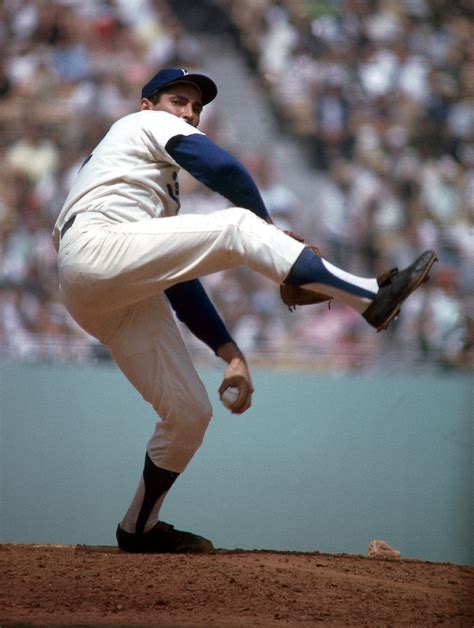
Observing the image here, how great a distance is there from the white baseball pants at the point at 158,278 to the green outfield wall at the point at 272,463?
1.19 metres

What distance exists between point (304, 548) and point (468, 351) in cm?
149

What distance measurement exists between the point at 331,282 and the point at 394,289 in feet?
0.53

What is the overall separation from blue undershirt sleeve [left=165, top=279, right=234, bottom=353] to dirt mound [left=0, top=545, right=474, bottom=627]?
2.26ft

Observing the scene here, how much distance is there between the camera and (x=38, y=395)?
4590mm

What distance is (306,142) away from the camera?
5473mm

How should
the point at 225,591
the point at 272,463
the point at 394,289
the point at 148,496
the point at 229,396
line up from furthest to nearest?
1. the point at 272,463
2. the point at 148,496
3. the point at 229,396
4. the point at 225,591
5. the point at 394,289

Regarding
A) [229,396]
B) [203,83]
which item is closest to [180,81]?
[203,83]

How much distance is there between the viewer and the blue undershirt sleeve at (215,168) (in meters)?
2.46

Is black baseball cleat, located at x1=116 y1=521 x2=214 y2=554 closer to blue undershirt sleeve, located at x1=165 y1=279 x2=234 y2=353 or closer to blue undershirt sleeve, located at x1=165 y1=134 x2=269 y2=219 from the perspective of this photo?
blue undershirt sleeve, located at x1=165 y1=279 x2=234 y2=353

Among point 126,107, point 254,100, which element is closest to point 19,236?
point 126,107

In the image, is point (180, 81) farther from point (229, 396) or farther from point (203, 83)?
point (229, 396)

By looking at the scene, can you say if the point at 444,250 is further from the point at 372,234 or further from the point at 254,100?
the point at 254,100

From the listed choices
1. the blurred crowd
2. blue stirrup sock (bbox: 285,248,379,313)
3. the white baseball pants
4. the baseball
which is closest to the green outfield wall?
the blurred crowd

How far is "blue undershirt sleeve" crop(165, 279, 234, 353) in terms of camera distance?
9.78 ft
